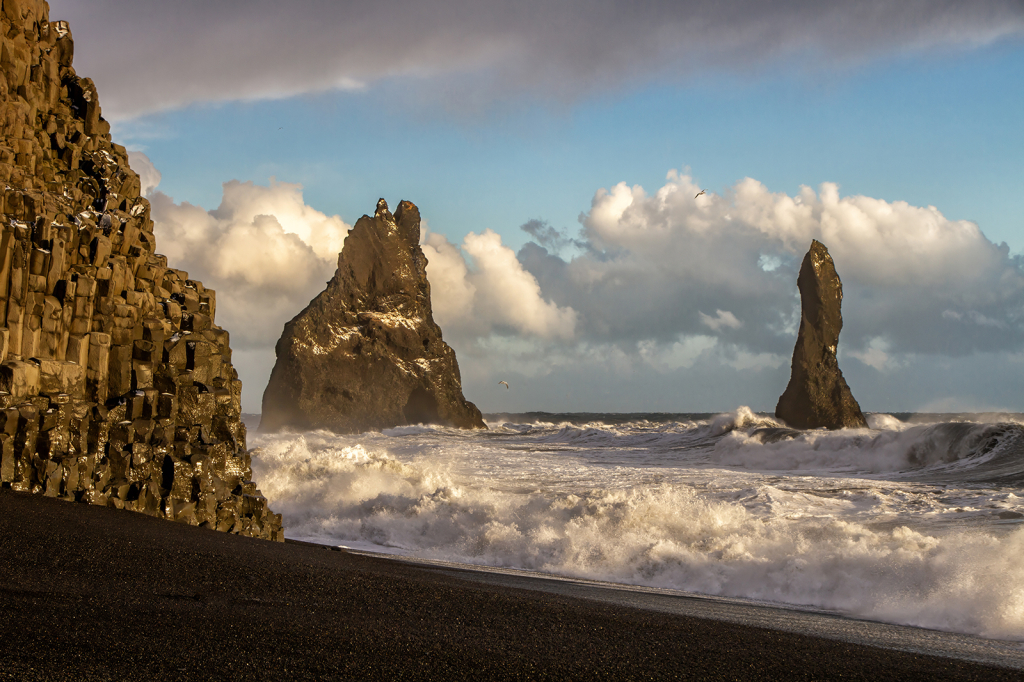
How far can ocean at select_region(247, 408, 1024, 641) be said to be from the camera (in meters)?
8.75

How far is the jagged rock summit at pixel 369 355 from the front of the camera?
52.3m

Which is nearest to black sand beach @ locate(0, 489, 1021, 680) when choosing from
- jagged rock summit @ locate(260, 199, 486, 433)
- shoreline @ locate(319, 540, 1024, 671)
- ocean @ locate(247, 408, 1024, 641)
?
shoreline @ locate(319, 540, 1024, 671)

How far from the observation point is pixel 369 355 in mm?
53906

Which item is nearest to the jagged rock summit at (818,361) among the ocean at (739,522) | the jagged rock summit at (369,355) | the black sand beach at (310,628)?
the ocean at (739,522)

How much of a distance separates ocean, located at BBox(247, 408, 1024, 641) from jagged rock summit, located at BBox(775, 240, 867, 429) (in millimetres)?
13232

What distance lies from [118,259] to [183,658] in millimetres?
7725

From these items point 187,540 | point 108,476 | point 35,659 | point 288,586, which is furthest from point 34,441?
point 35,659

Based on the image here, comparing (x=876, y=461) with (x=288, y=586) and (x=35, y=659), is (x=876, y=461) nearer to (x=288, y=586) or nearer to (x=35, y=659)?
(x=288, y=586)

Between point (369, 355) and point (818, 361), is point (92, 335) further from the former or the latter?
point (369, 355)

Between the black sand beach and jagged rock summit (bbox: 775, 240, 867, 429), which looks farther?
jagged rock summit (bbox: 775, 240, 867, 429)

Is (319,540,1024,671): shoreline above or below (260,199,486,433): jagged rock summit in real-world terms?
below

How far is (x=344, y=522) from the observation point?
14.2 m

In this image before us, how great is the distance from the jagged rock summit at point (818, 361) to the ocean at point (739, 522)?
43.4 feet

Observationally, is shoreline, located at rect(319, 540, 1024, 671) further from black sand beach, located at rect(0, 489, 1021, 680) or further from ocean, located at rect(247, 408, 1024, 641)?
black sand beach, located at rect(0, 489, 1021, 680)
